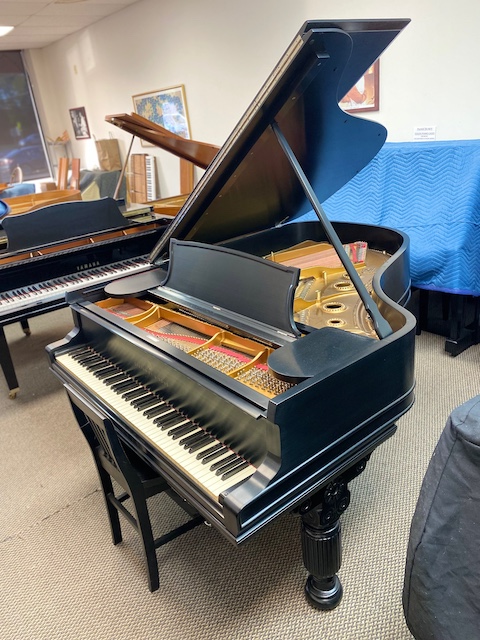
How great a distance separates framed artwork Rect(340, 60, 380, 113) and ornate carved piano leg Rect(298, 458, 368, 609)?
3300 mm

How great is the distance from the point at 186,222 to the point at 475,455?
1.61 meters

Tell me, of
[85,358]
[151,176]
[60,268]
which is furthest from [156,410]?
[151,176]

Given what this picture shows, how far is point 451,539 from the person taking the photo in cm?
95

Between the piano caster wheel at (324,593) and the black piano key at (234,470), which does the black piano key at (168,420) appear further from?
the piano caster wheel at (324,593)

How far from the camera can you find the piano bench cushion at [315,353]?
4.15 feet

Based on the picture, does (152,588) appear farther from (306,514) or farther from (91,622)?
(306,514)

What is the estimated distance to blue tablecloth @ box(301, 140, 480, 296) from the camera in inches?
116

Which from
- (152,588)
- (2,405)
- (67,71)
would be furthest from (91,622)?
(67,71)

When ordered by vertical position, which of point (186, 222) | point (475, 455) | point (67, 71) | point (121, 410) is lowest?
point (121, 410)

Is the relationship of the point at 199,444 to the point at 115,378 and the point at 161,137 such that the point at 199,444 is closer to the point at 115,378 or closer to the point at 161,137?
the point at 115,378

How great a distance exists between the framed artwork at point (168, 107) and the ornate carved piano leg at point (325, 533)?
5.29 metres

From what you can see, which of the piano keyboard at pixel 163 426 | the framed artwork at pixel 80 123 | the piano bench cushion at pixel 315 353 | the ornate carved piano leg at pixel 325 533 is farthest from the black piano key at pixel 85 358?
the framed artwork at pixel 80 123

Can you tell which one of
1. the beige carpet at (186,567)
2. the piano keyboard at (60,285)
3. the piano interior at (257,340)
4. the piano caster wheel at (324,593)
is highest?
the piano interior at (257,340)

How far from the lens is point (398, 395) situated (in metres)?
1.46
